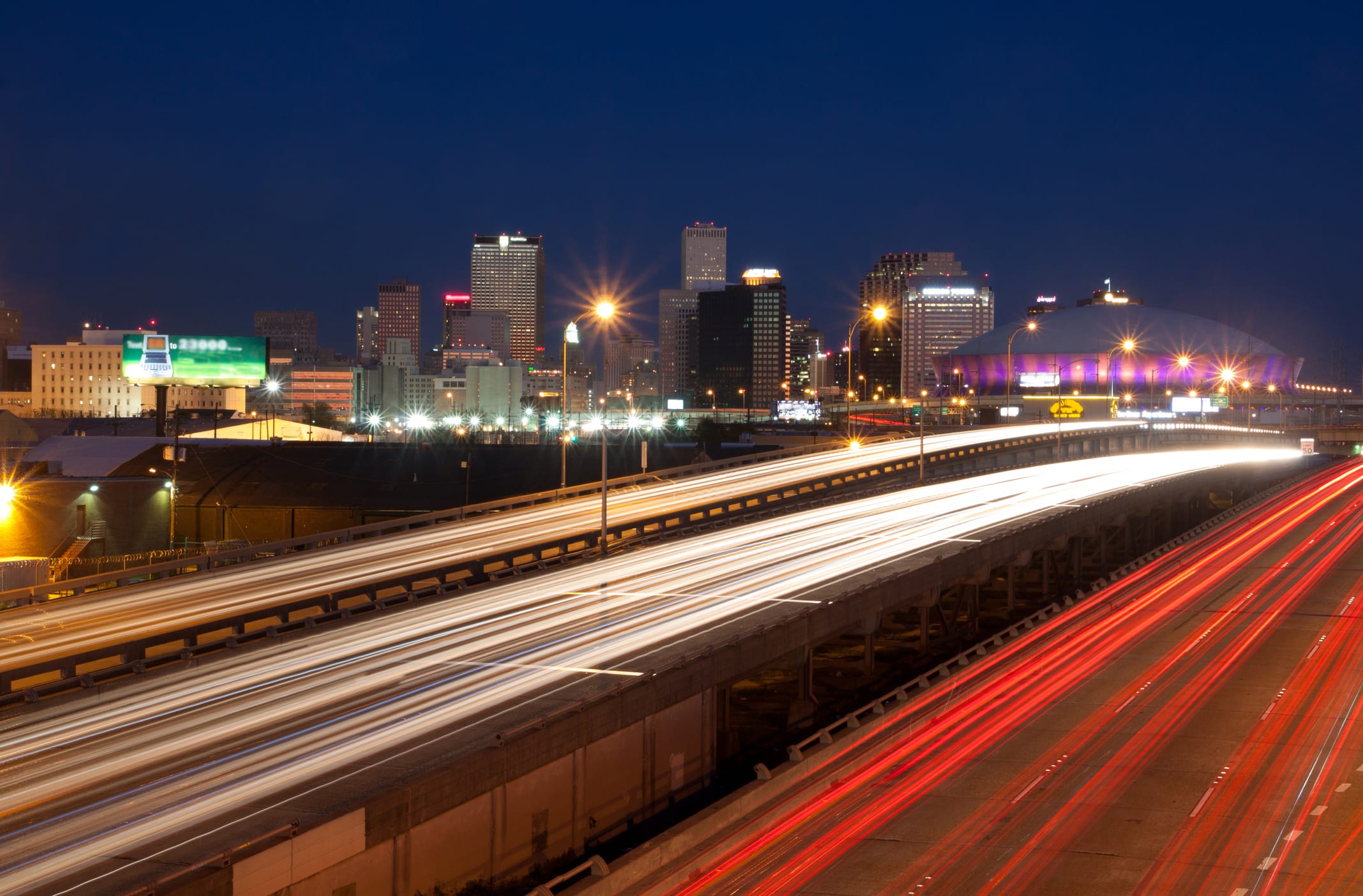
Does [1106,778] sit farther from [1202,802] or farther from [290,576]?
[290,576]

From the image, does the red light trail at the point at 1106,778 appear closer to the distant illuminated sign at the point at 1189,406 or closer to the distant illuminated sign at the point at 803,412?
the distant illuminated sign at the point at 1189,406

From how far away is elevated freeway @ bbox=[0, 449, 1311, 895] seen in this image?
46.4 feet

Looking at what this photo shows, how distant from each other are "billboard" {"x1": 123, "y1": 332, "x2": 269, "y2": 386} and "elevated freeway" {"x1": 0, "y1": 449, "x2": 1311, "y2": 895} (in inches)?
3158

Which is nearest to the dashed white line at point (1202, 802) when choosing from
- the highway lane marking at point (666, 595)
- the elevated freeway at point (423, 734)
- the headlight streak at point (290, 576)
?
the elevated freeway at point (423, 734)

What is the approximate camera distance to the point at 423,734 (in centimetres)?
1814

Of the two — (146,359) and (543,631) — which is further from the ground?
(146,359)

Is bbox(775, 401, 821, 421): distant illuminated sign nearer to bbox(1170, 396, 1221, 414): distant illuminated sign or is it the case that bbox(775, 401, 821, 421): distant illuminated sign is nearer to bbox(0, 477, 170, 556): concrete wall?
bbox(1170, 396, 1221, 414): distant illuminated sign

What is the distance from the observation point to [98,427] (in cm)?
12506

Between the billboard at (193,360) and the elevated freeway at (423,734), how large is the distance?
80207 mm

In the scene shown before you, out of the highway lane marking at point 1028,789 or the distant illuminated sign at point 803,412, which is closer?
the highway lane marking at point 1028,789

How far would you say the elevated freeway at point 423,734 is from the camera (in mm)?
14148

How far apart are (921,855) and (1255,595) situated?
26.1m

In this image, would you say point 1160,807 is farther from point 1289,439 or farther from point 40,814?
point 1289,439

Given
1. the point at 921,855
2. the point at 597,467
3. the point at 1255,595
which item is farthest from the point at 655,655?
the point at 597,467
